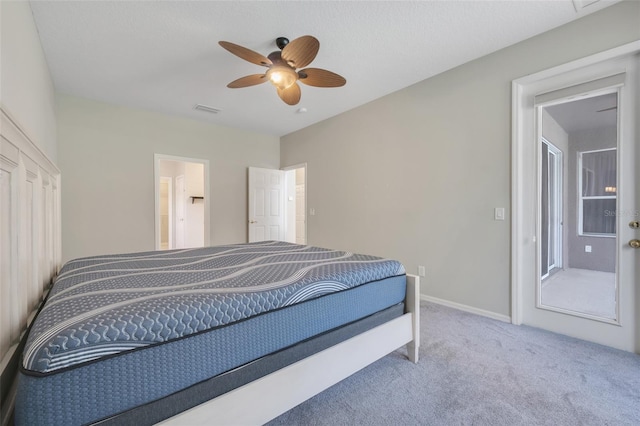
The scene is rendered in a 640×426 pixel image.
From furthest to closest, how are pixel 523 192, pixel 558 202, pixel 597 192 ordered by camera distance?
pixel 523 192, pixel 558 202, pixel 597 192

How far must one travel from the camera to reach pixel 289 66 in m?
2.24

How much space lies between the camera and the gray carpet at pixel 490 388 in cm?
138

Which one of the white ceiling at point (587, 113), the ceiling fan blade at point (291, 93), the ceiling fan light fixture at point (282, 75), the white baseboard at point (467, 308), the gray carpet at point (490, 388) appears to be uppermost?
the ceiling fan light fixture at point (282, 75)

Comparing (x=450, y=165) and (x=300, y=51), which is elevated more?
(x=300, y=51)

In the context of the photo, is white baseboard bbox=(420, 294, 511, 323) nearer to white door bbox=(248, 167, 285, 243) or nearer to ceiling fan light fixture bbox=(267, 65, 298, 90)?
ceiling fan light fixture bbox=(267, 65, 298, 90)

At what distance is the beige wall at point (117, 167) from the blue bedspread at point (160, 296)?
2.19 metres

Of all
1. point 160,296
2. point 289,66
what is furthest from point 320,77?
point 160,296

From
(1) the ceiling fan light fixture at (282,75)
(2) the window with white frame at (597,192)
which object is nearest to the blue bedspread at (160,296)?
(1) the ceiling fan light fixture at (282,75)

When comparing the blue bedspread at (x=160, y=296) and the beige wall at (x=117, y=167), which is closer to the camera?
the blue bedspread at (x=160, y=296)

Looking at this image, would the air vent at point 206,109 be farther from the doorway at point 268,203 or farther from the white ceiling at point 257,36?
the doorway at point 268,203

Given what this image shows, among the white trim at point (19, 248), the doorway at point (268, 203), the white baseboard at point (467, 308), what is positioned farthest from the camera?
the doorway at point (268, 203)

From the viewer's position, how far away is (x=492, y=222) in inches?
105

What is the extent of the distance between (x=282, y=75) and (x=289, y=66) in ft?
0.33

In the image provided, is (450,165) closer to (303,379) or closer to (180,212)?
(303,379)
